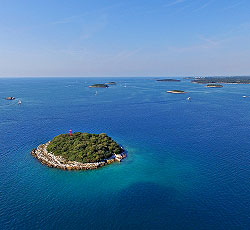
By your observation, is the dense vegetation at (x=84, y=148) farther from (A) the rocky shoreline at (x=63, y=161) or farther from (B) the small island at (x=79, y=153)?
(A) the rocky shoreline at (x=63, y=161)

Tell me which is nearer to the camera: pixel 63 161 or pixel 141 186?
pixel 141 186

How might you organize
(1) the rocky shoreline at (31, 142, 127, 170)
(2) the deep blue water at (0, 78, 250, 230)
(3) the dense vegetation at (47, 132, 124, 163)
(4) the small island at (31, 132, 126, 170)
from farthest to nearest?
(3) the dense vegetation at (47, 132, 124, 163), (4) the small island at (31, 132, 126, 170), (1) the rocky shoreline at (31, 142, 127, 170), (2) the deep blue water at (0, 78, 250, 230)

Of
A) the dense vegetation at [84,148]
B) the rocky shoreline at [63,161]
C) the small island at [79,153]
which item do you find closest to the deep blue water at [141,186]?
the rocky shoreline at [63,161]

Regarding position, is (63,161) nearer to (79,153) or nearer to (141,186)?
(79,153)

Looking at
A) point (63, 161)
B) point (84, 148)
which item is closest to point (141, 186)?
point (84, 148)

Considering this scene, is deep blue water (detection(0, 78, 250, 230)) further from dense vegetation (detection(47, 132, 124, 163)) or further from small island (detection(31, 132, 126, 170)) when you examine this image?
dense vegetation (detection(47, 132, 124, 163))

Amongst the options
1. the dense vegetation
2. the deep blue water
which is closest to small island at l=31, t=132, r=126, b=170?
the dense vegetation

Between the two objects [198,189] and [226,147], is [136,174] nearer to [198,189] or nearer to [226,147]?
[198,189]
